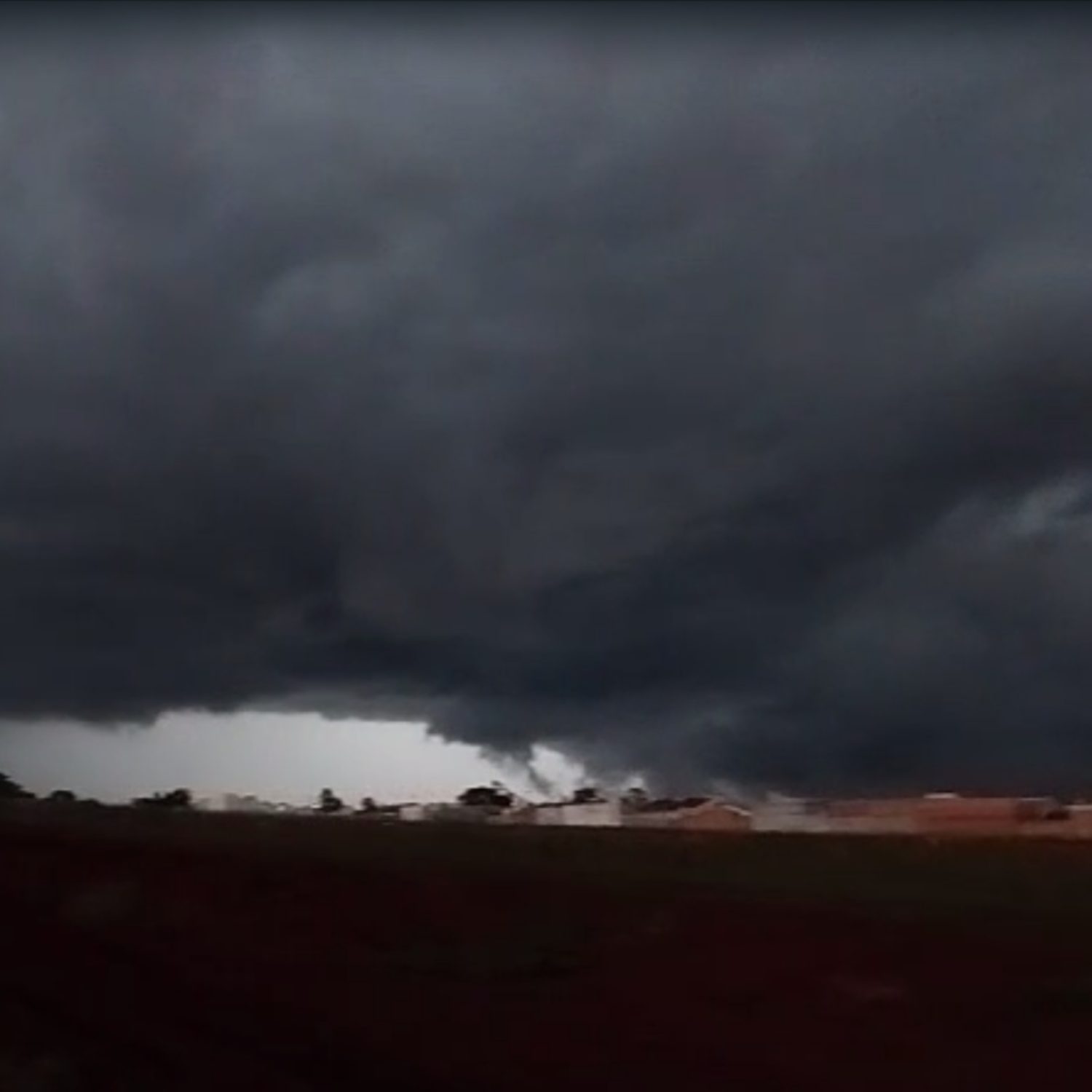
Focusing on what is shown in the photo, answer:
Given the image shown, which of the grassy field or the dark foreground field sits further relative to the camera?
the grassy field

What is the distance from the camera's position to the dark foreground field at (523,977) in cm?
1988

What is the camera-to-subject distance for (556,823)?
6725 centimetres

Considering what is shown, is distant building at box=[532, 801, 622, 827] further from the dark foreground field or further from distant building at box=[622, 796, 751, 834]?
the dark foreground field

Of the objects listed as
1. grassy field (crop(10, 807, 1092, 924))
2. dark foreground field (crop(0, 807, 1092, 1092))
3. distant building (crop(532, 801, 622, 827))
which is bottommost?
dark foreground field (crop(0, 807, 1092, 1092))

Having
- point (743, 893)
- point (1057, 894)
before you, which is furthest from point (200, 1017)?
point (1057, 894)

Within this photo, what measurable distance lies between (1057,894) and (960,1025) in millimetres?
13019

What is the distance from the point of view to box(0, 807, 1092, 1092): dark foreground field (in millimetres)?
19875

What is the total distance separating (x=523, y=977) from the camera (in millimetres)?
24016

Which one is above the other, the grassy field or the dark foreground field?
the grassy field

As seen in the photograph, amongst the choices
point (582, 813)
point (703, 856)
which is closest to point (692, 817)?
point (582, 813)

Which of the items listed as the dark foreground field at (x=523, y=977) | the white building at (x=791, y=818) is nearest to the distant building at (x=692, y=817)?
the white building at (x=791, y=818)

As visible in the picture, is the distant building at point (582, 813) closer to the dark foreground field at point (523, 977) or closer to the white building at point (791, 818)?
the white building at point (791, 818)

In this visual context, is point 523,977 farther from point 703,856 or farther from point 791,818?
point 791,818

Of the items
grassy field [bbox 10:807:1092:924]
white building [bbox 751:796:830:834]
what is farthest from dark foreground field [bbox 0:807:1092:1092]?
white building [bbox 751:796:830:834]
